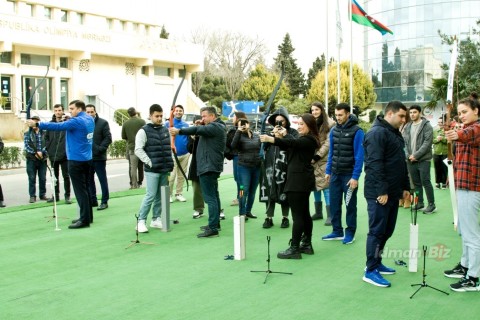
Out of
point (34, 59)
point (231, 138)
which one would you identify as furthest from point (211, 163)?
point (34, 59)

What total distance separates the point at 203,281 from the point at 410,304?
2.08 meters

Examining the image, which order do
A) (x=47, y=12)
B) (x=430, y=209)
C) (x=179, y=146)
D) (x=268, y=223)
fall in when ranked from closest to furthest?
(x=268, y=223) < (x=430, y=209) < (x=179, y=146) < (x=47, y=12)

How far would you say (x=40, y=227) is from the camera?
877cm

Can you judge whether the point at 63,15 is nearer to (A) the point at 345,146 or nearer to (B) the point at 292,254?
(A) the point at 345,146

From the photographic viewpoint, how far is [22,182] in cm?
1550

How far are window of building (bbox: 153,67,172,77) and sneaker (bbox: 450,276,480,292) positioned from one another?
40889 mm

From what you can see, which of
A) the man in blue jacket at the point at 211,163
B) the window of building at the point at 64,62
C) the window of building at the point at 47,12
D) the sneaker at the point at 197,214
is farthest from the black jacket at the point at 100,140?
the window of building at the point at 47,12

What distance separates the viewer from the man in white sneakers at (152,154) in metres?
8.26

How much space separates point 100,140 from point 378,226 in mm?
6688

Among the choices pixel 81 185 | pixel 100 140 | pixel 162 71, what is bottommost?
pixel 81 185

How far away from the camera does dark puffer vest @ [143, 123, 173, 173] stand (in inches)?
327

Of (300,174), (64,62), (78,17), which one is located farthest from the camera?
(78,17)

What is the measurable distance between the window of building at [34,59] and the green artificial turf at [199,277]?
27.7 m

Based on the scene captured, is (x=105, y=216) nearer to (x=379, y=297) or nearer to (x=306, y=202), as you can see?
(x=306, y=202)
